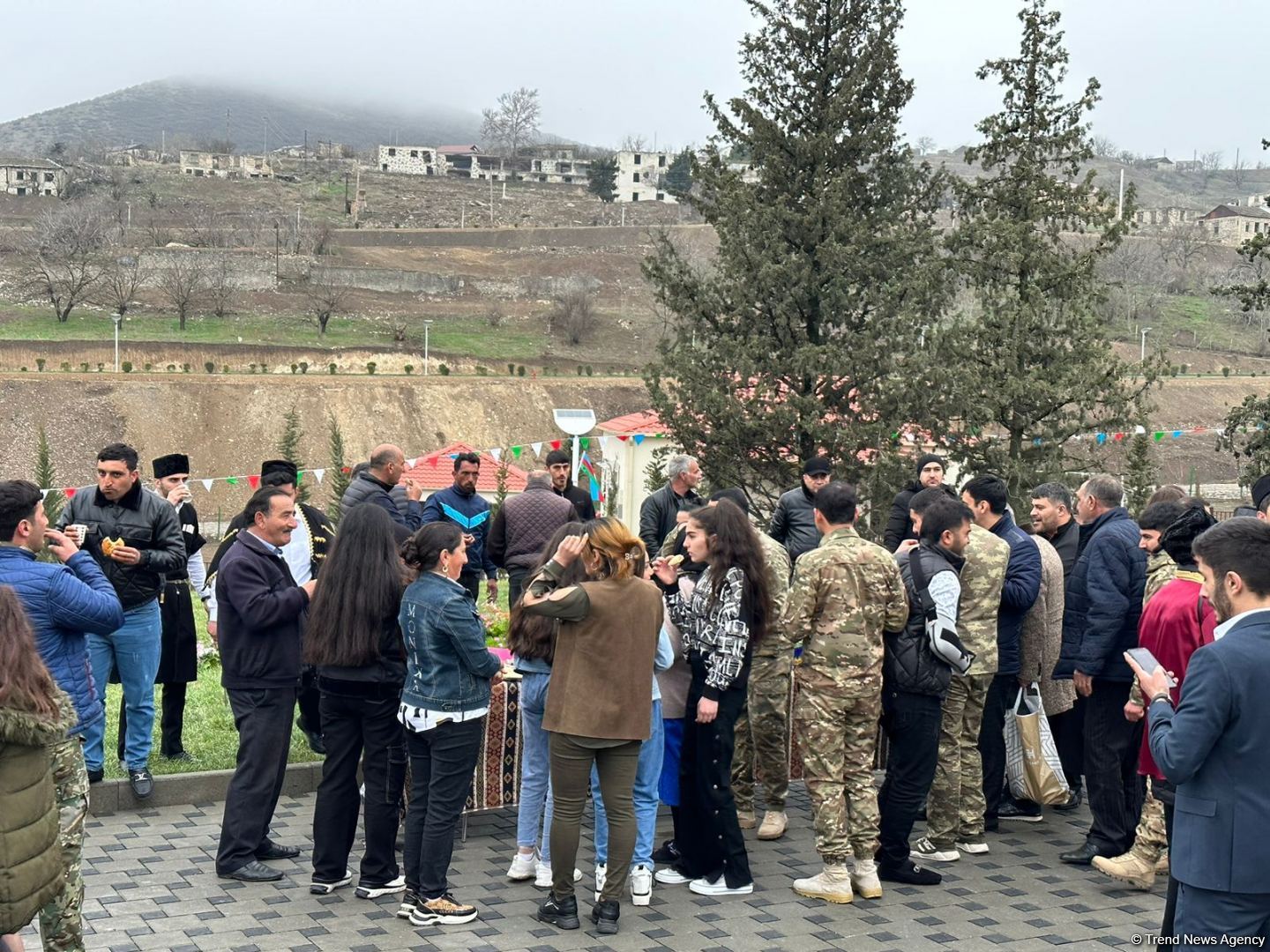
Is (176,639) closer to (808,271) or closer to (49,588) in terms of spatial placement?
(49,588)

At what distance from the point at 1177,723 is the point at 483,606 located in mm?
5703

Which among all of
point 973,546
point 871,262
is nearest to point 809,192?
point 871,262

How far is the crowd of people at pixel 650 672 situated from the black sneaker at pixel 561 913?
12 mm

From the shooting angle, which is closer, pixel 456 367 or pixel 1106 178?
pixel 456 367

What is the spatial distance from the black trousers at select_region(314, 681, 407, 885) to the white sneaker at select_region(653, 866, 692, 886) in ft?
4.13

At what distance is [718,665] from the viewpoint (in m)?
6.22

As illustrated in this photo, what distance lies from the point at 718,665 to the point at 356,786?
1767 millimetres

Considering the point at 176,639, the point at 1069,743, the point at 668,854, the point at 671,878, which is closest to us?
the point at 671,878

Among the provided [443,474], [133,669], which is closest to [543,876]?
[133,669]

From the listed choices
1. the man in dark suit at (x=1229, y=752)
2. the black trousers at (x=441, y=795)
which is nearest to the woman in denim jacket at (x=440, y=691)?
the black trousers at (x=441, y=795)

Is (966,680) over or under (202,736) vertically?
over

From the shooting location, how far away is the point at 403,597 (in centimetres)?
586

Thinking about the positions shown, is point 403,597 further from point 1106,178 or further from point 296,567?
point 1106,178

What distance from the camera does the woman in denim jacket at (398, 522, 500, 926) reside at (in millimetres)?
5785
